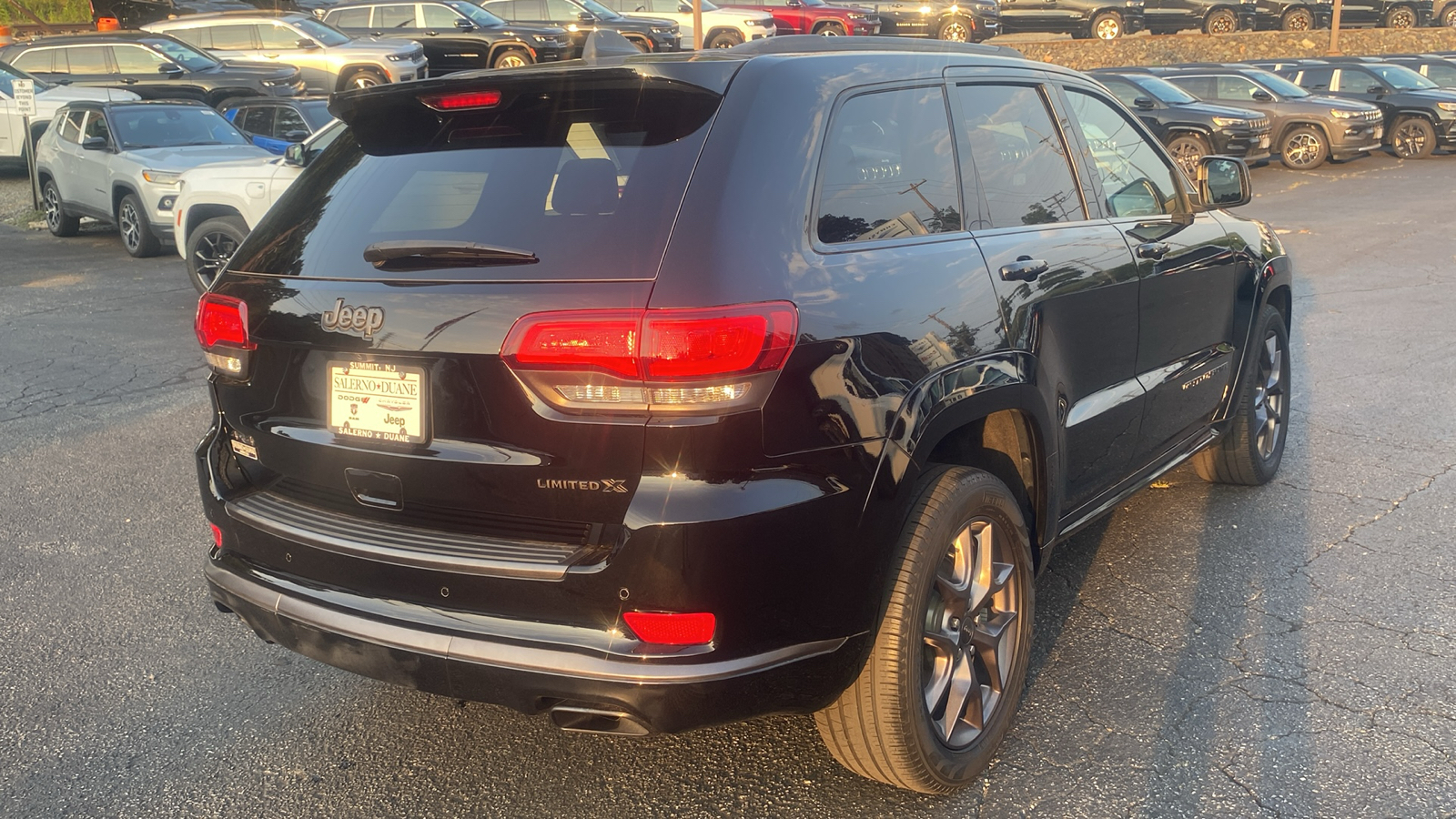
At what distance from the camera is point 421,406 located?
2.69 meters

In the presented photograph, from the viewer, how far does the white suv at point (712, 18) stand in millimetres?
25984

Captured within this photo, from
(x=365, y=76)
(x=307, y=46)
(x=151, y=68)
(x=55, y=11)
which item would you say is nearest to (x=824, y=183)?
(x=365, y=76)

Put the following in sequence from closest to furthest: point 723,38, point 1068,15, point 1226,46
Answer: point 723,38 < point 1068,15 < point 1226,46

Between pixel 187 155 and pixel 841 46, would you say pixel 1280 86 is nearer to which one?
pixel 187 155

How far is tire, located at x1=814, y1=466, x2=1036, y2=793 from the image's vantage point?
279 cm

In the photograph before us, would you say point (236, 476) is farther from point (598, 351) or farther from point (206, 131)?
point (206, 131)

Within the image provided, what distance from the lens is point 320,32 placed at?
20.9 m

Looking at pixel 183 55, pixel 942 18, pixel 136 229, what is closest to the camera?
pixel 136 229

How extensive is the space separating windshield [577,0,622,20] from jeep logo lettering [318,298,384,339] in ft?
72.0

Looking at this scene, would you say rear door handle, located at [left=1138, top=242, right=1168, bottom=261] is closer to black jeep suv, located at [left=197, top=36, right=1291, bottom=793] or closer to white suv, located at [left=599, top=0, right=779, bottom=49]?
black jeep suv, located at [left=197, top=36, right=1291, bottom=793]

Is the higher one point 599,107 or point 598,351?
point 599,107

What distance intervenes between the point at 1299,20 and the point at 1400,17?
3925 millimetres

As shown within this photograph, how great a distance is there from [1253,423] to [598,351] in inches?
142

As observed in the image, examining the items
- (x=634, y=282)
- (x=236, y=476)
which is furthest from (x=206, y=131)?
(x=634, y=282)
